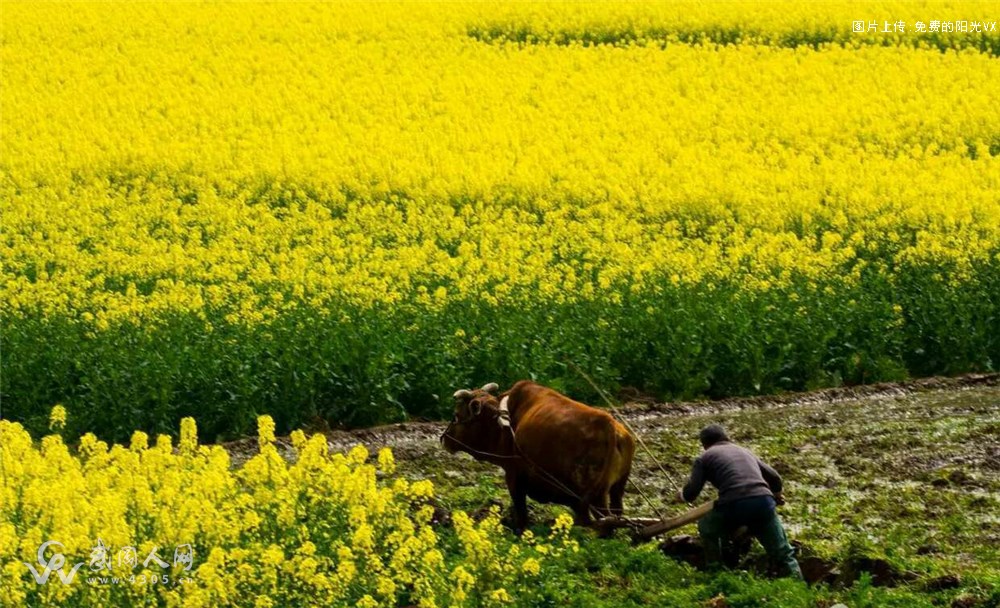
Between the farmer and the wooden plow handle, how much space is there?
52 millimetres

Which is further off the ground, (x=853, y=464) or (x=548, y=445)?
(x=548, y=445)

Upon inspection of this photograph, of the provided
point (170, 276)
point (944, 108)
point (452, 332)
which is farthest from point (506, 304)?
point (944, 108)

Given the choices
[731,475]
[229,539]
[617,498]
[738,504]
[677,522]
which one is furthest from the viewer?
[617,498]

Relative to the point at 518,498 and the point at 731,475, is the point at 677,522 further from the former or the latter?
the point at 518,498

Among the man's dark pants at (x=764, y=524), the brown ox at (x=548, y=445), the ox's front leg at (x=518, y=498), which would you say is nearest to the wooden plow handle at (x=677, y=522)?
the man's dark pants at (x=764, y=524)

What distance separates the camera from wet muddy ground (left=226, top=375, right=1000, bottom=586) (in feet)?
38.5

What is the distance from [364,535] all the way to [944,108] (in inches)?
915

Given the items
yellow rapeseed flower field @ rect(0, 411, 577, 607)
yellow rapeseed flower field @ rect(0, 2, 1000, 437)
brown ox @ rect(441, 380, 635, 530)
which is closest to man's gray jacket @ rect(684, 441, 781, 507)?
brown ox @ rect(441, 380, 635, 530)

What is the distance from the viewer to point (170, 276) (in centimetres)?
2212

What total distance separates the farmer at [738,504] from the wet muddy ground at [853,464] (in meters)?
0.46

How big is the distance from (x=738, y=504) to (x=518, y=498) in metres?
2.08

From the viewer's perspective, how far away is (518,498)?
39.9 ft

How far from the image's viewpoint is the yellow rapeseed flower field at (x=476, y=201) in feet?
58.3

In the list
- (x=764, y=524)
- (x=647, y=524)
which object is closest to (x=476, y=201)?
(x=647, y=524)
